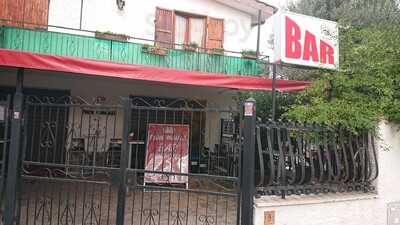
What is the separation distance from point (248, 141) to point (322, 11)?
46.0 ft

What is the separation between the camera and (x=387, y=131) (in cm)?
568

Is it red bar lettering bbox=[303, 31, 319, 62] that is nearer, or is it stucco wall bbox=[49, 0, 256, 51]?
red bar lettering bbox=[303, 31, 319, 62]

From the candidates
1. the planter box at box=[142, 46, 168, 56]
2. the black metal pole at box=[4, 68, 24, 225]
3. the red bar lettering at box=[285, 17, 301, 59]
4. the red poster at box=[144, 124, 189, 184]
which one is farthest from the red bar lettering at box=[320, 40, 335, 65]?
the black metal pole at box=[4, 68, 24, 225]

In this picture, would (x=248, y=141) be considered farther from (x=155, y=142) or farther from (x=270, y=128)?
(x=155, y=142)

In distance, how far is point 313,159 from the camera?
5.39 meters

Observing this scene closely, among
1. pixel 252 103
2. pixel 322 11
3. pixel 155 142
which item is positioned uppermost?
pixel 322 11

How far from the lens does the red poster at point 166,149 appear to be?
7.16 meters

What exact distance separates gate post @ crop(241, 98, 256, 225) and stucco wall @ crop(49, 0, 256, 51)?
7.54 metres

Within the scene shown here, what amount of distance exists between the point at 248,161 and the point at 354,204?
2.00 m

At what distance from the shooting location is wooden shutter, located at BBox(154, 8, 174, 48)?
11469 mm

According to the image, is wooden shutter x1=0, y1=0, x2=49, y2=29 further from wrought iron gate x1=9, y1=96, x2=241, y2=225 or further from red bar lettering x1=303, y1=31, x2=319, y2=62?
red bar lettering x1=303, y1=31, x2=319, y2=62

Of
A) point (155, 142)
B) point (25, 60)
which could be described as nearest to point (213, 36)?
point (155, 142)

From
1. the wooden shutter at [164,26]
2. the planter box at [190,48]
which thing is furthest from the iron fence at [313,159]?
the wooden shutter at [164,26]

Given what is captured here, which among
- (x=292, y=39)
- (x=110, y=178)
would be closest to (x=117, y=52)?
(x=292, y=39)
